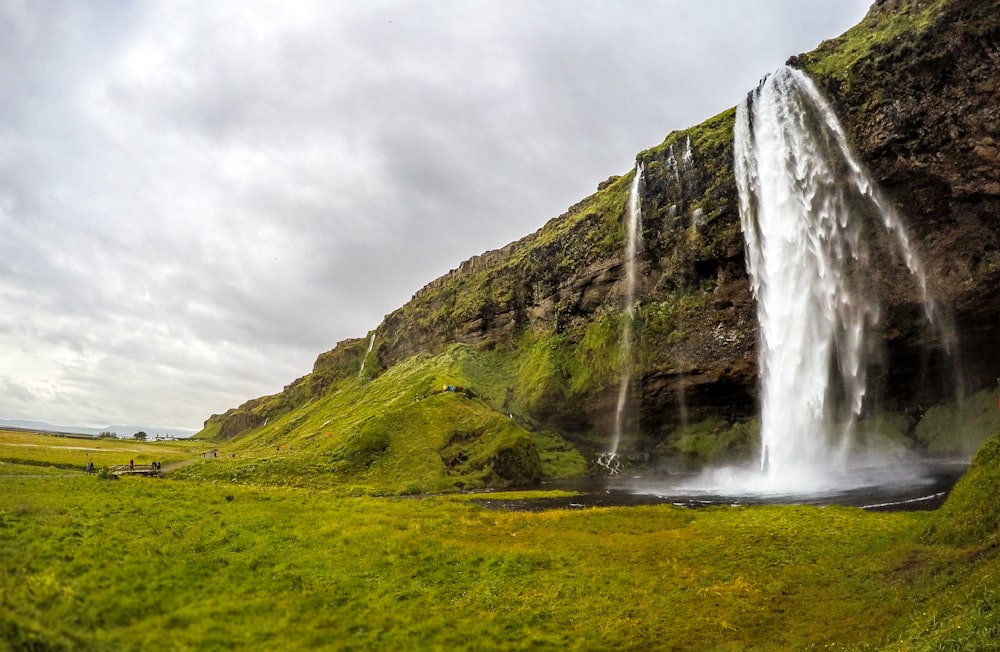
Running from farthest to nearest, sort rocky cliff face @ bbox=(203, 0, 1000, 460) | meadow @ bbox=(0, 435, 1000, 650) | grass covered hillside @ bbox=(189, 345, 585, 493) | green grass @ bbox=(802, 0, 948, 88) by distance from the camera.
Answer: grass covered hillside @ bbox=(189, 345, 585, 493) < green grass @ bbox=(802, 0, 948, 88) < rocky cliff face @ bbox=(203, 0, 1000, 460) < meadow @ bbox=(0, 435, 1000, 650)

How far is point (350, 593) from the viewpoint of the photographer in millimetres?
21422

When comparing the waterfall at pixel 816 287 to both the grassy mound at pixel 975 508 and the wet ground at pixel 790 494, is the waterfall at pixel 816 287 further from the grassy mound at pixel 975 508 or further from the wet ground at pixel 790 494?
the grassy mound at pixel 975 508

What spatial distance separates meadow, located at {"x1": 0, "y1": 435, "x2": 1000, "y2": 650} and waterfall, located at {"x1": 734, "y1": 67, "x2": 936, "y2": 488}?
111 feet

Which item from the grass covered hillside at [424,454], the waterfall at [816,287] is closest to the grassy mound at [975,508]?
the waterfall at [816,287]

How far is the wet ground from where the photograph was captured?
1510 inches

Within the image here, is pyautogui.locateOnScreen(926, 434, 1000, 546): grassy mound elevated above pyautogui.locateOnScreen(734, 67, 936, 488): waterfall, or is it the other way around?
pyautogui.locateOnScreen(734, 67, 936, 488): waterfall

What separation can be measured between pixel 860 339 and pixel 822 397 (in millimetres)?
9406

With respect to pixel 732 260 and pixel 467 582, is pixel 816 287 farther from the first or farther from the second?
pixel 467 582

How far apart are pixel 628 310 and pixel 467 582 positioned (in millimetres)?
75192

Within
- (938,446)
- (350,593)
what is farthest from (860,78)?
(350,593)

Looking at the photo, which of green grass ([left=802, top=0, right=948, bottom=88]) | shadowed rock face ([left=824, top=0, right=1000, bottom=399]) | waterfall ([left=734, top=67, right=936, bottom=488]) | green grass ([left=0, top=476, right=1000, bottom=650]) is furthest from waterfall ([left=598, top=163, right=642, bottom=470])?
green grass ([left=0, top=476, right=1000, bottom=650])

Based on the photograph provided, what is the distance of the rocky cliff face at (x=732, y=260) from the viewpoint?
59.7 m

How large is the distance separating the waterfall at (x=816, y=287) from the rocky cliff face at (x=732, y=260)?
2127 mm

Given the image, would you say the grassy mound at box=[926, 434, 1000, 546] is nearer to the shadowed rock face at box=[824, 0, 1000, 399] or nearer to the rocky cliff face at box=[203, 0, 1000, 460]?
the shadowed rock face at box=[824, 0, 1000, 399]
